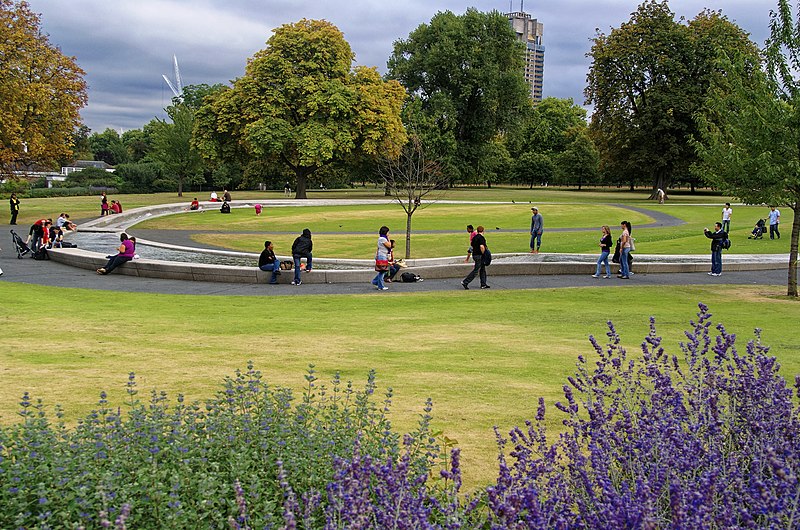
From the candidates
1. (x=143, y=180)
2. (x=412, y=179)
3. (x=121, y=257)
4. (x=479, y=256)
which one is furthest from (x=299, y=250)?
(x=143, y=180)

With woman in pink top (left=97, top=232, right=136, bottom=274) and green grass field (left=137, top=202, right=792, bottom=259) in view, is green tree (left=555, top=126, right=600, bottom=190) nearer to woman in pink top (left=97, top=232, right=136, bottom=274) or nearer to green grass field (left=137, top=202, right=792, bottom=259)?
green grass field (left=137, top=202, right=792, bottom=259)

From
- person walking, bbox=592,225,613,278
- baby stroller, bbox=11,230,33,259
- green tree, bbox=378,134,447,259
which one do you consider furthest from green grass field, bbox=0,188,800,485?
green tree, bbox=378,134,447,259

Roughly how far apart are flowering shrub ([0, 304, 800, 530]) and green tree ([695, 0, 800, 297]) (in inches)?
541

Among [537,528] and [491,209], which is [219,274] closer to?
[537,528]

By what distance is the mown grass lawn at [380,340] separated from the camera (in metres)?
8.18

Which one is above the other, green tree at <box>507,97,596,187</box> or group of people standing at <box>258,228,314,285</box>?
green tree at <box>507,97,596,187</box>

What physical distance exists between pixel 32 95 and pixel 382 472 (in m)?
43.2

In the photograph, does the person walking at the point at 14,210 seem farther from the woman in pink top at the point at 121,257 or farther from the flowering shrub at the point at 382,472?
the flowering shrub at the point at 382,472

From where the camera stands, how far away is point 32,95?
40344 mm

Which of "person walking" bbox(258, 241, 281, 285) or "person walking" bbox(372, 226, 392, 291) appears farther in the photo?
"person walking" bbox(258, 241, 281, 285)

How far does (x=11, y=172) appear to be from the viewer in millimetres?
42625

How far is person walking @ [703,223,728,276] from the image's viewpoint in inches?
883

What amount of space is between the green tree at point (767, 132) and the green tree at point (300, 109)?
39406 millimetres

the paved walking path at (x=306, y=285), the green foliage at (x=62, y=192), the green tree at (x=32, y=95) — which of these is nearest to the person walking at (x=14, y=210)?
the green tree at (x=32, y=95)
